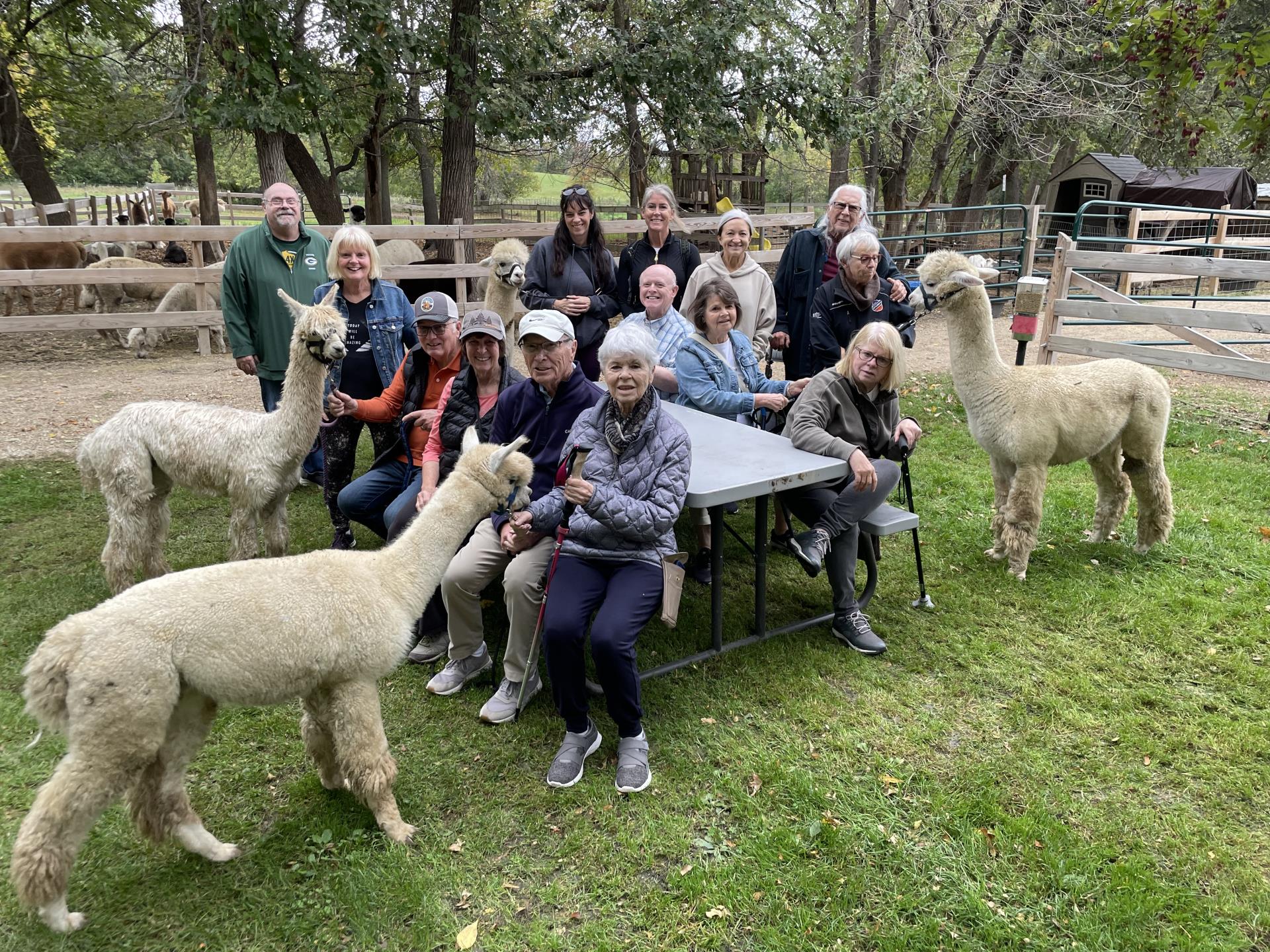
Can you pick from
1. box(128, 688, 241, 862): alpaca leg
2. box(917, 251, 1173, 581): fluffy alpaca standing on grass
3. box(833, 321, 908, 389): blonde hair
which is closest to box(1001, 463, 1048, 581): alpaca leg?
box(917, 251, 1173, 581): fluffy alpaca standing on grass

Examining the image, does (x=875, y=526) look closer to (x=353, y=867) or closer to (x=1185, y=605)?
(x=1185, y=605)

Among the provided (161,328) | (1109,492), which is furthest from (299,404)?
(161,328)

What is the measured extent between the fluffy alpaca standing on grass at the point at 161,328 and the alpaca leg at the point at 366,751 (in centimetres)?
874

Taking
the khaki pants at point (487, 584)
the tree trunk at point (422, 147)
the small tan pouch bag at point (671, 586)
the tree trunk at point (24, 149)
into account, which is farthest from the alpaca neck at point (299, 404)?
the tree trunk at point (24, 149)

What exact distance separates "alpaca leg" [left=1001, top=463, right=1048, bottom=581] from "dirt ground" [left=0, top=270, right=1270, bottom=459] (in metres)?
5.51

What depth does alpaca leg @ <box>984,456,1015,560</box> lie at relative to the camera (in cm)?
483

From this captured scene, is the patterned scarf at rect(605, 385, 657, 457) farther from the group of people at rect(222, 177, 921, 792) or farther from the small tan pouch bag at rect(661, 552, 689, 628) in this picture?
the small tan pouch bag at rect(661, 552, 689, 628)

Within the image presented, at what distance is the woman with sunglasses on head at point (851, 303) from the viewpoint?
14.3ft

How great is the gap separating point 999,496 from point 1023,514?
347 mm

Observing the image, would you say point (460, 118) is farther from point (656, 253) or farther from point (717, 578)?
point (717, 578)

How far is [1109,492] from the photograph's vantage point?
16.6 feet

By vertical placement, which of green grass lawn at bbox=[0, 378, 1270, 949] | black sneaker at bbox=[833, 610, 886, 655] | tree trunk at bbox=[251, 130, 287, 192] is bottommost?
green grass lawn at bbox=[0, 378, 1270, 949]

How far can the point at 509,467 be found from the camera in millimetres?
2877

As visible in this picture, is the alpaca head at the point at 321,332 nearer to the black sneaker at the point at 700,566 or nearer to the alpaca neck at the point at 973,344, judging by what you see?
the black sneaker at the point at 700,566
